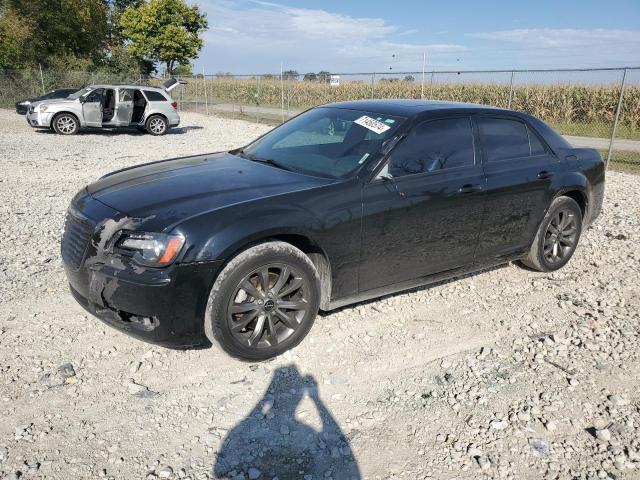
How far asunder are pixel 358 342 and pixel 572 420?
4.78ft

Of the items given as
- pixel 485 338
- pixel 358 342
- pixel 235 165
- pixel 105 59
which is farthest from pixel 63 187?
pixel 105 59

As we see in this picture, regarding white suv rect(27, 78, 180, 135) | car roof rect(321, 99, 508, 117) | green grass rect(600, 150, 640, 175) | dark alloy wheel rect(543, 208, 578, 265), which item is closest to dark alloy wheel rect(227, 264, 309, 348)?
car roof rect(321, 99, 508, 117)

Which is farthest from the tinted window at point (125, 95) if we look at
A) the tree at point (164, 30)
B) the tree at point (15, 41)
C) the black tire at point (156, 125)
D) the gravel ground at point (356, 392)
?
the tree at point (164, 30)

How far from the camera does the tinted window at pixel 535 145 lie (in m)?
4.92

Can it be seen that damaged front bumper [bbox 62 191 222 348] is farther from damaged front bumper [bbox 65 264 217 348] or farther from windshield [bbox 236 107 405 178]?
windshield [bbox 236 107 405 178]

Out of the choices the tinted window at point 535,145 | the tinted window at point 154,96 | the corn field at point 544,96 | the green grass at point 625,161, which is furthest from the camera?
the corn field at point 544,96

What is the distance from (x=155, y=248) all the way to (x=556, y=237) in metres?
3.89

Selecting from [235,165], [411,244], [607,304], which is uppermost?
[235,165]

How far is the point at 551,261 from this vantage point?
207 inches

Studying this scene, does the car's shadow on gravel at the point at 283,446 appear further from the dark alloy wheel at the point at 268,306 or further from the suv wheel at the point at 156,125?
the suv wheel at the point at 156,125

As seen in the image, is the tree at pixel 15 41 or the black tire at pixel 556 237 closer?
the black tire at pixel 556 237

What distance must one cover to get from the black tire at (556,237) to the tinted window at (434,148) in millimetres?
1228

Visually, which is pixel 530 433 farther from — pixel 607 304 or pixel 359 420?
pixel 607 304

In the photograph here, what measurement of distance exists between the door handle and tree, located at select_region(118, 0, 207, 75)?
41.4 m
